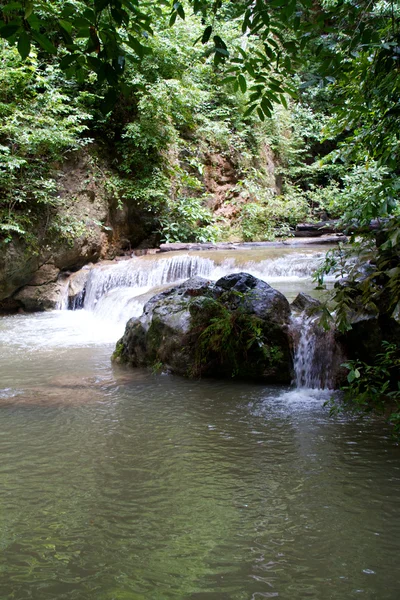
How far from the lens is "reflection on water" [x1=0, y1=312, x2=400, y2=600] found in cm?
212

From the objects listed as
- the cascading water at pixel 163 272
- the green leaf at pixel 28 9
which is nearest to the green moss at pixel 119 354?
the cascading water at pixel 163 272

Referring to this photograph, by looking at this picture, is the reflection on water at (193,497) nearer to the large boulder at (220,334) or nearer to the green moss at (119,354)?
the large boulder at (220,334)

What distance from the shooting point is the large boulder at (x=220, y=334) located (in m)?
5.55

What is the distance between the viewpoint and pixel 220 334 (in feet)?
18.6

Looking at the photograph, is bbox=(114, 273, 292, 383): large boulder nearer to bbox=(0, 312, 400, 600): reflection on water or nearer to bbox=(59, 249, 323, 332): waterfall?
Result: bbox=(0, 312, 400, 600): reflection on water

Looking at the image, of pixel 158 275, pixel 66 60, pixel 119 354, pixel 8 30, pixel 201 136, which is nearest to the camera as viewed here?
pixel 8 30

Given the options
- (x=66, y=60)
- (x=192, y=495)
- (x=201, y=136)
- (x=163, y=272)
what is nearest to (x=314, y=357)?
(x=192, y=495)

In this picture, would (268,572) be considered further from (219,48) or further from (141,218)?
(141,218)

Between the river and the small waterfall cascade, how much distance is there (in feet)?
0.75

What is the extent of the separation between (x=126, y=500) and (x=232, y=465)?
822 millimetres

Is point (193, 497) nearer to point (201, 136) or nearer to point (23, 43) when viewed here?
point (23, 43)

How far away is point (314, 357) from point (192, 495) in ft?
9.30

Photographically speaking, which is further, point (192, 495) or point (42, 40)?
point (192, 495)

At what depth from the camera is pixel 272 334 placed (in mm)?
5648
